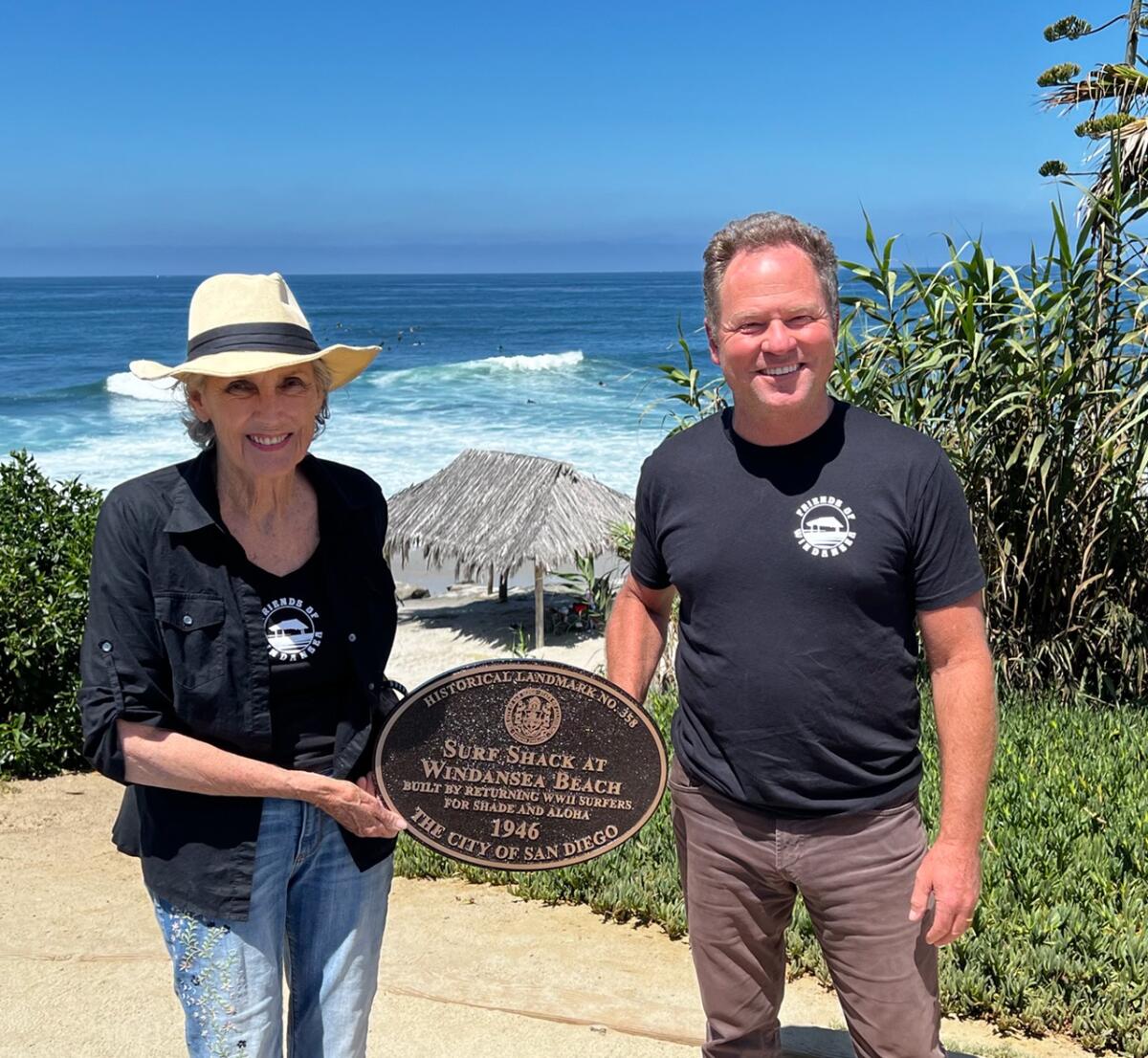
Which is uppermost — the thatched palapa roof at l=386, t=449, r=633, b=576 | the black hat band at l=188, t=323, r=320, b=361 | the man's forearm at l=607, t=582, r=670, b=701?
the black hat band at l=188, t=323, r=320, b=361

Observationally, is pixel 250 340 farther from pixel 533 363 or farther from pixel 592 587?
pixel 533 363

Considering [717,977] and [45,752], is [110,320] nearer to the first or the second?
[45,752]

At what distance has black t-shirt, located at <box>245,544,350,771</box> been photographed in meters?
2.29

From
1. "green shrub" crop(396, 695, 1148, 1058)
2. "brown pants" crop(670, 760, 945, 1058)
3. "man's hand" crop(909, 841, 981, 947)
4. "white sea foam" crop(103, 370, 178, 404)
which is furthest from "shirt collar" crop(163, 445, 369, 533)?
"white sea foam" crop(103, 370, 178, 404)

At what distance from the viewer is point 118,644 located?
7.23 feet

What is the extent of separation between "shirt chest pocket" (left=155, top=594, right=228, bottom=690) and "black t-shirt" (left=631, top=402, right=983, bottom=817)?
905 mm

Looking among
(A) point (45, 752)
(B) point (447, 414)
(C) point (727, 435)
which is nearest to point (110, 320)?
(B) point (447, 414)

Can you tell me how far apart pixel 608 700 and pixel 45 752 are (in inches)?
167

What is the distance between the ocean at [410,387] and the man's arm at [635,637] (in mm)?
3636

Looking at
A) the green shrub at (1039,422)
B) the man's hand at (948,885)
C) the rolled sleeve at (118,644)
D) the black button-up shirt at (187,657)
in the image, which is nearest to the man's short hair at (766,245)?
the black button-up shirt at (187,657)

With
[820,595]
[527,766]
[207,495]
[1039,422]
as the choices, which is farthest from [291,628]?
[1039,422]

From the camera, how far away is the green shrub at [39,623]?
18.6ft

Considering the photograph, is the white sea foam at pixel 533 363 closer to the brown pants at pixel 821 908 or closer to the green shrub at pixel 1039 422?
the green shrub at pixel 1039 422

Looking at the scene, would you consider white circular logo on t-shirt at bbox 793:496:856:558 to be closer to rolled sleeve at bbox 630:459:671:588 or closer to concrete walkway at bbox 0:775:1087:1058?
rolled sleeve at bbox 630:459:671:588
